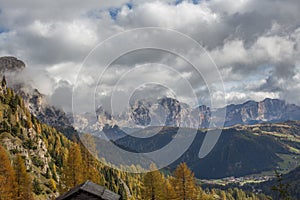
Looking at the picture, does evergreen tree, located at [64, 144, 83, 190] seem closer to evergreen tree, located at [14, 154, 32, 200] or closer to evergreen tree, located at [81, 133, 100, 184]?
evergreen tree, located at [81, 133, 100, 184]

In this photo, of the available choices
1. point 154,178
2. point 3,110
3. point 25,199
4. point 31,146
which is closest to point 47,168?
point 31,146

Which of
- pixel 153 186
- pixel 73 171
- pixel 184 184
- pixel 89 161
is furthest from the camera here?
pixel 89 161

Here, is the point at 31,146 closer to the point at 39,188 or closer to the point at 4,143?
the point at 4,143

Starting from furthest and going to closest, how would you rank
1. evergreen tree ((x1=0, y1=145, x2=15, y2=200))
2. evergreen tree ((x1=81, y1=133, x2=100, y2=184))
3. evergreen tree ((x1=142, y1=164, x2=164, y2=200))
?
evergreen tree ((x1=142, y1=164, x2=164, y2=200))
evergreen tree ((x1=81, y1=133, x2=100, y2=184))
evergreen tree ((x1=0, y1=145, x2=15, y2=200))

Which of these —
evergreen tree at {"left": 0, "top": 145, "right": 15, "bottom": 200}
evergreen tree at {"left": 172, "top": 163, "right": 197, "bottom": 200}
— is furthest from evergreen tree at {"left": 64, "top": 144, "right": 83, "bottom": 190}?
evergreen tree at {"left": 172, "top": 163, "right": 197, "bottom": 200}

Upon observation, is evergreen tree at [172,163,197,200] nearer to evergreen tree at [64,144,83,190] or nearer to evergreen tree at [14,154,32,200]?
evergreen tree at [64,144,83,190]

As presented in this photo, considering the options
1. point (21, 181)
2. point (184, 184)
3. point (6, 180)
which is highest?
point (6, 180)

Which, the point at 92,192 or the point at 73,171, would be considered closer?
the point at 92,192

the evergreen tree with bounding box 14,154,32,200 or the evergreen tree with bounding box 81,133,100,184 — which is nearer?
the evergreen tree with bounding box 14,154,32,200

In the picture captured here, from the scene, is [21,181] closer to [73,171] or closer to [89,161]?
[73,171]

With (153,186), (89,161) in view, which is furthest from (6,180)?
(153,186)

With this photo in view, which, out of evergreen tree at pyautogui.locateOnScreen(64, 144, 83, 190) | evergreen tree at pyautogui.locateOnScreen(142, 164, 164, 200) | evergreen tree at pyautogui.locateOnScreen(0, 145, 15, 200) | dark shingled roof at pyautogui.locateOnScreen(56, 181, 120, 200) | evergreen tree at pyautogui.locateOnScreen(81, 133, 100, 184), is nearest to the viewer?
dark shingled roof at pyautogui.locateOnScreen(56, 181, 120, 200)

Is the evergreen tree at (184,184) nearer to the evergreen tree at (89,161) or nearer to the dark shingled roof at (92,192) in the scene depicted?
the evergreen tree at (89,161)

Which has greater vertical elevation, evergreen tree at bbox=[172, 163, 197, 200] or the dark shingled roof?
the dark shingled roof
